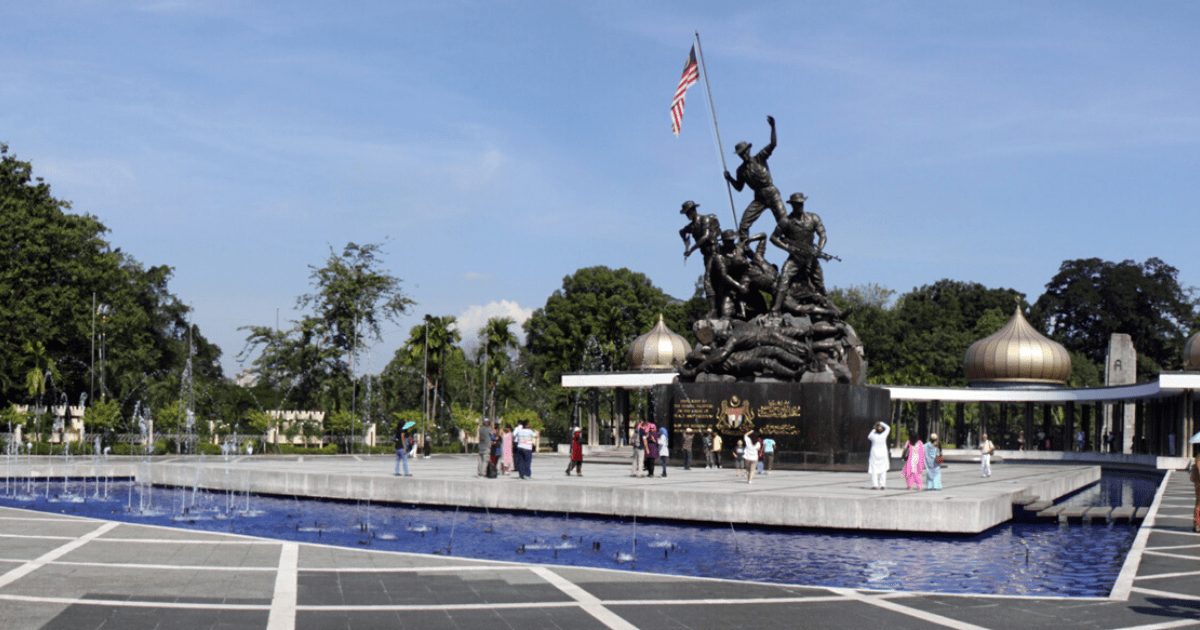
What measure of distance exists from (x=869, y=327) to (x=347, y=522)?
72.9m

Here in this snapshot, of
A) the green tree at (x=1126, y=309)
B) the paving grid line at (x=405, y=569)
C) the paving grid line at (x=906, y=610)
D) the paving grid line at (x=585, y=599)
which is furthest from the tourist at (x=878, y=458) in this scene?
the green tree at (x=1126, y=309)

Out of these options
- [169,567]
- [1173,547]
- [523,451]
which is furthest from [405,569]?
[523,451]

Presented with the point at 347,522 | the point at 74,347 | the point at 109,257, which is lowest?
the point at 347,522

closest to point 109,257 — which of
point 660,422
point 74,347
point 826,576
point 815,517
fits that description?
point 74,347

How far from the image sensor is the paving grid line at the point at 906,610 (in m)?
11.8

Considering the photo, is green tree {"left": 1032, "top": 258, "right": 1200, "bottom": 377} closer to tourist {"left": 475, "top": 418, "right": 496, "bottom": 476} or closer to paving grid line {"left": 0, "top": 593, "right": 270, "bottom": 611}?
tourist {"left": 475, "top": 418, "right": 496, "bottom": 476}

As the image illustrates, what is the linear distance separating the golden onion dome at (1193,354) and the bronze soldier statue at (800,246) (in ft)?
90.2

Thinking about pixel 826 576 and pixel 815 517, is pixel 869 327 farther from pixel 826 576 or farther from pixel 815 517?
pixel 826 576

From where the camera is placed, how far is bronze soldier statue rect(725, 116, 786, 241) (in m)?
38.1

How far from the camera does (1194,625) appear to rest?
39.2ft

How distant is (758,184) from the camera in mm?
38281

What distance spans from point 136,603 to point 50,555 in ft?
14.4

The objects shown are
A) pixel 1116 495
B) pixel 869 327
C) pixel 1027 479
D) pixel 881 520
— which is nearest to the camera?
pixel 881 520

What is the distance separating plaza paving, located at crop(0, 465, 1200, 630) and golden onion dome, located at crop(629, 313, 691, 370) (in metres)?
44.9
